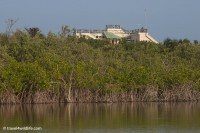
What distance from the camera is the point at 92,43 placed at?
59875 millimetres

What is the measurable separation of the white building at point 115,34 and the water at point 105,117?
33.7m

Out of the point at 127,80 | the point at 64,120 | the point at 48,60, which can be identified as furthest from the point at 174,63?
the point at 64,120

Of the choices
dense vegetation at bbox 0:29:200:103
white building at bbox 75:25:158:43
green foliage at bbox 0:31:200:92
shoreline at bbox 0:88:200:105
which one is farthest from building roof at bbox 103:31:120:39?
shoreline at bbox 0:88:200:105

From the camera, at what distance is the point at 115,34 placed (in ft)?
249

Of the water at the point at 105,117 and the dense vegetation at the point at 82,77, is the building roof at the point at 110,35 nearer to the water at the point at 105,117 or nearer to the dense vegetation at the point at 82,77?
the dense vegetation at the point at 82,77

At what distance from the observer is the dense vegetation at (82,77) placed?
3919 centimetres

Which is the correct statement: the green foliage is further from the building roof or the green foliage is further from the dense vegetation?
the building roof

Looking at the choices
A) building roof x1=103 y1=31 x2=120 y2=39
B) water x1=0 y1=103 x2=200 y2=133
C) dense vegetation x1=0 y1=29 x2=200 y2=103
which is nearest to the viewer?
water x1=0 y1=103 x2=200 y2=133

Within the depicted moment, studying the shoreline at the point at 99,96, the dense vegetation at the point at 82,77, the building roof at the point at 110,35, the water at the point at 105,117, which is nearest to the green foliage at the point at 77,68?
the dense vegetation at the point at 82,77

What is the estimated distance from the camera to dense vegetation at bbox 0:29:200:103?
39.2 meters

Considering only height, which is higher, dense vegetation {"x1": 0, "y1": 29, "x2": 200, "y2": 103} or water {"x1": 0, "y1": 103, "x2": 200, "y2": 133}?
dense vegetation {"x1": 0, "y1": 29, "x2": 200, "y2": 103}

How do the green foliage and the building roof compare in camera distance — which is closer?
the green foliage

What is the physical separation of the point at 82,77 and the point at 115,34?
36.2 meters

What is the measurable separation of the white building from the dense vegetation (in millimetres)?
26187
